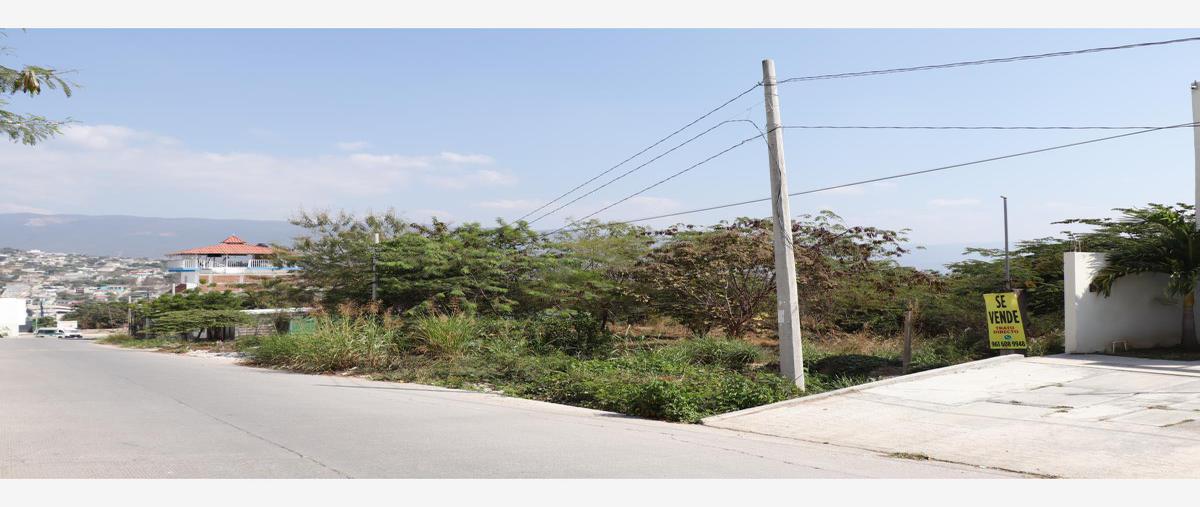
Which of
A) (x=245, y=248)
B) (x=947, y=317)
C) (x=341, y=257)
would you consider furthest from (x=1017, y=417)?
(x=245, y=248)

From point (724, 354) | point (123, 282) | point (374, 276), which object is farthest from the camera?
A: point (123, 282)

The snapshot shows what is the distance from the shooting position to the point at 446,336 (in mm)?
22484

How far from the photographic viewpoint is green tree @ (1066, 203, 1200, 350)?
1609 cm

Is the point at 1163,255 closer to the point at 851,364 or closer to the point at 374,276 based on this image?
the point at 851,364

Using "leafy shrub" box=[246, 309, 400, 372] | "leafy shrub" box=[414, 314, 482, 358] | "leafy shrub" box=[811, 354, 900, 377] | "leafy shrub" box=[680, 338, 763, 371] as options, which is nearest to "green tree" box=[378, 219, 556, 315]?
"leafy shrub" box=[246, 309, 400, 372]

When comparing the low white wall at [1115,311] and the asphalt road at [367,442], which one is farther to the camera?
the low white wall at [1115,311]

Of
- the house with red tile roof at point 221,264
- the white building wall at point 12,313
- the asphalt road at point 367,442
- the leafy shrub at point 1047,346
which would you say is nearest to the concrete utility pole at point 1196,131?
the leafy shrub at point 1047,346

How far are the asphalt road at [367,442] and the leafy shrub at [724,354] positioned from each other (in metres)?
5.26

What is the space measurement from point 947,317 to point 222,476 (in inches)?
819

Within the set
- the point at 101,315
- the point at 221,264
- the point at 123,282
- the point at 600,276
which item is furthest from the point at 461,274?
the point at 123,282

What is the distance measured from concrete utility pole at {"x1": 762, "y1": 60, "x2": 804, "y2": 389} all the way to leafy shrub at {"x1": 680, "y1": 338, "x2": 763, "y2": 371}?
4158 mm

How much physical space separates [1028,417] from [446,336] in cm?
1504

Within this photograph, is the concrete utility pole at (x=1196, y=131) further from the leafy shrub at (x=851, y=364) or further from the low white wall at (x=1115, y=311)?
the leafy shrub at (x=851, y=364)

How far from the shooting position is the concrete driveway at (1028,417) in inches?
347
